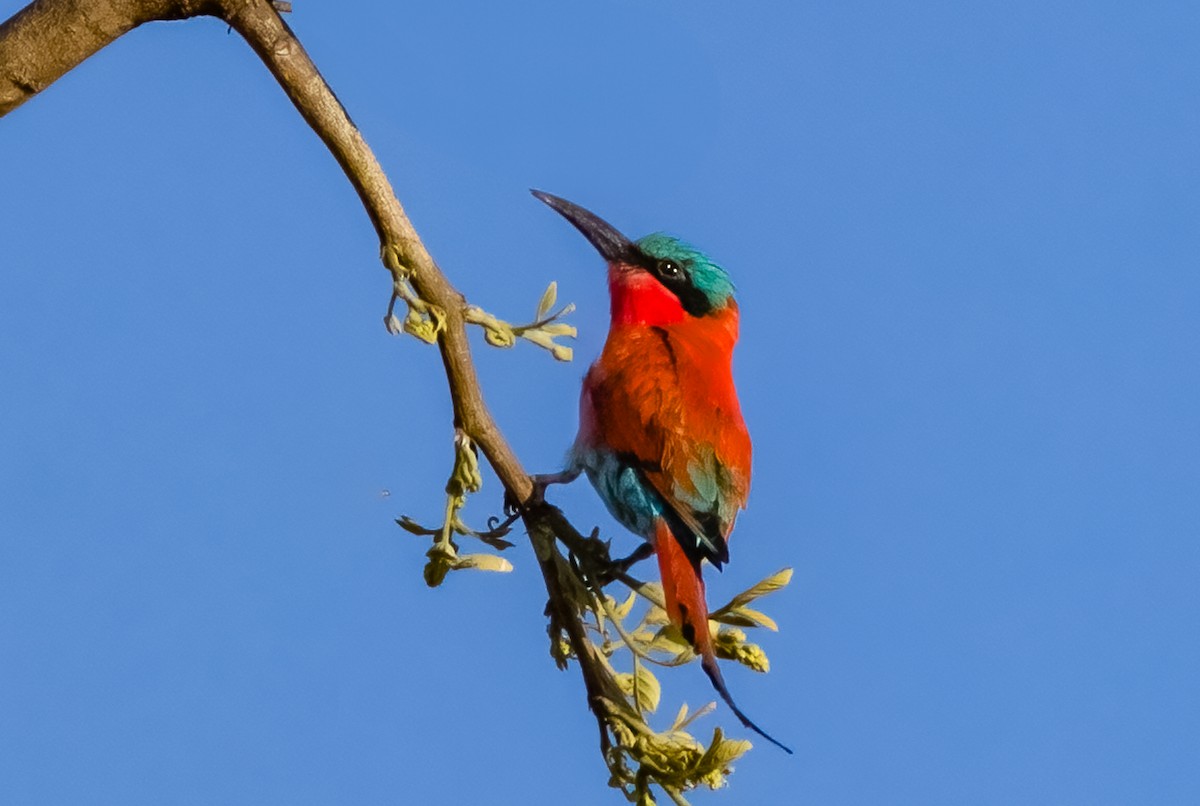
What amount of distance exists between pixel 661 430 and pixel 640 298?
823 millimetres

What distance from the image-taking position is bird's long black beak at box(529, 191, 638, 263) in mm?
4211

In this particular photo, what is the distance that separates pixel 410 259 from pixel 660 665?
895 millimetres

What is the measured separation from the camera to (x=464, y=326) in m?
2.46

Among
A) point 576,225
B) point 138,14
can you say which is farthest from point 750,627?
point 576,225

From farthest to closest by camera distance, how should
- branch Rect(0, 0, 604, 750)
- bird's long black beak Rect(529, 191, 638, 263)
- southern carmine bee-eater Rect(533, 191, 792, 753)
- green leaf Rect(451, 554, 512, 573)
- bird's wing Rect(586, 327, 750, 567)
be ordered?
bird's long black beak Rect(529, 191, 638, 263) → bird's wing Rect(586, 327, 750, 567) → southern carmine bee-eater Rect(533, 191, 792, 753) → green leaf Rect(451, 554, 512, 573) → branch Rect(0, 0, 604, 750)

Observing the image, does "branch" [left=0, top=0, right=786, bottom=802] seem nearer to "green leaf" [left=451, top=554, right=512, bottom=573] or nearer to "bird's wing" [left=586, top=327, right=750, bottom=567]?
"green leaf" [left=451, top=554, right=512, bottom=573]

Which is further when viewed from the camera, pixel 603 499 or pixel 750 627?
pixel 603 499

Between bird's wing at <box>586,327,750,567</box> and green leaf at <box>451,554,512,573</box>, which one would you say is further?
bird's wing at <box>586,327,750,567</box>

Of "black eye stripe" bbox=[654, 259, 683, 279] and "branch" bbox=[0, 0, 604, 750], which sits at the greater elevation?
"black eye stripe" bbox=[654, 259, 683, 279]

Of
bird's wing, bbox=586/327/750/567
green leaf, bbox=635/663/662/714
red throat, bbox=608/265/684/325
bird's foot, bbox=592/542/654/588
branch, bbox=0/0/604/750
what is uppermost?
red throat, bbox=608/265/684/325

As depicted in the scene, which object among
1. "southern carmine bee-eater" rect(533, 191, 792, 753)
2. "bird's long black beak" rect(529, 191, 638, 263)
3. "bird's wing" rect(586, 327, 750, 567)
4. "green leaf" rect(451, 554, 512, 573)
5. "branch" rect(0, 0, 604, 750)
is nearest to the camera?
"branch" rect(0, 0, 604, 750)

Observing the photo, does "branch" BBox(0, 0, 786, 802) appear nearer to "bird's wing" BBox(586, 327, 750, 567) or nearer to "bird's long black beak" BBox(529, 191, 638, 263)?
"bird's wing" BBox(586, 327, 750, 567)

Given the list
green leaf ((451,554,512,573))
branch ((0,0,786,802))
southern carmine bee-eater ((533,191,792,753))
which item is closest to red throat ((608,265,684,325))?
southern carmine bee-eater ((533,191,792,753))

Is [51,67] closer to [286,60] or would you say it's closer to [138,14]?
[138,14]
